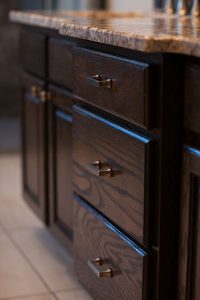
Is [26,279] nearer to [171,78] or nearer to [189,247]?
[189,247]

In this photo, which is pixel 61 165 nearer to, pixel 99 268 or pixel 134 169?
pixel 99 268

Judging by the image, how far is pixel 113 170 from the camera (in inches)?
61.9

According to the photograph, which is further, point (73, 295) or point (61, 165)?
point (61, 165)

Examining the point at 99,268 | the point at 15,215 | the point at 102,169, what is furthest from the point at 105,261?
the point at 15,215

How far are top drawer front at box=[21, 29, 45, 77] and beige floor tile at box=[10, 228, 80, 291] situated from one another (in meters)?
0.61

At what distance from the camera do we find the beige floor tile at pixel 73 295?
6.72ft

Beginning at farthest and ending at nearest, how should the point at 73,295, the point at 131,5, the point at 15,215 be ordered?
the point at 131,5
the point at 15,215
the point at 73,295

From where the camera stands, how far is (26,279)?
7.20 feet

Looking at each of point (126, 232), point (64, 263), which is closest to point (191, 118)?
point (126, 232)

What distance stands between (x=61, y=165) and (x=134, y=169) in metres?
0.79

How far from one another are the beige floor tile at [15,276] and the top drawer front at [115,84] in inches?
26.3

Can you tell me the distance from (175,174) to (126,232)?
A: 0.80 ft

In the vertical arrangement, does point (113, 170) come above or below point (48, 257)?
above

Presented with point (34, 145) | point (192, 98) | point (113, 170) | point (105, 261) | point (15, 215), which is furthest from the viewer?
point (15, 215)
